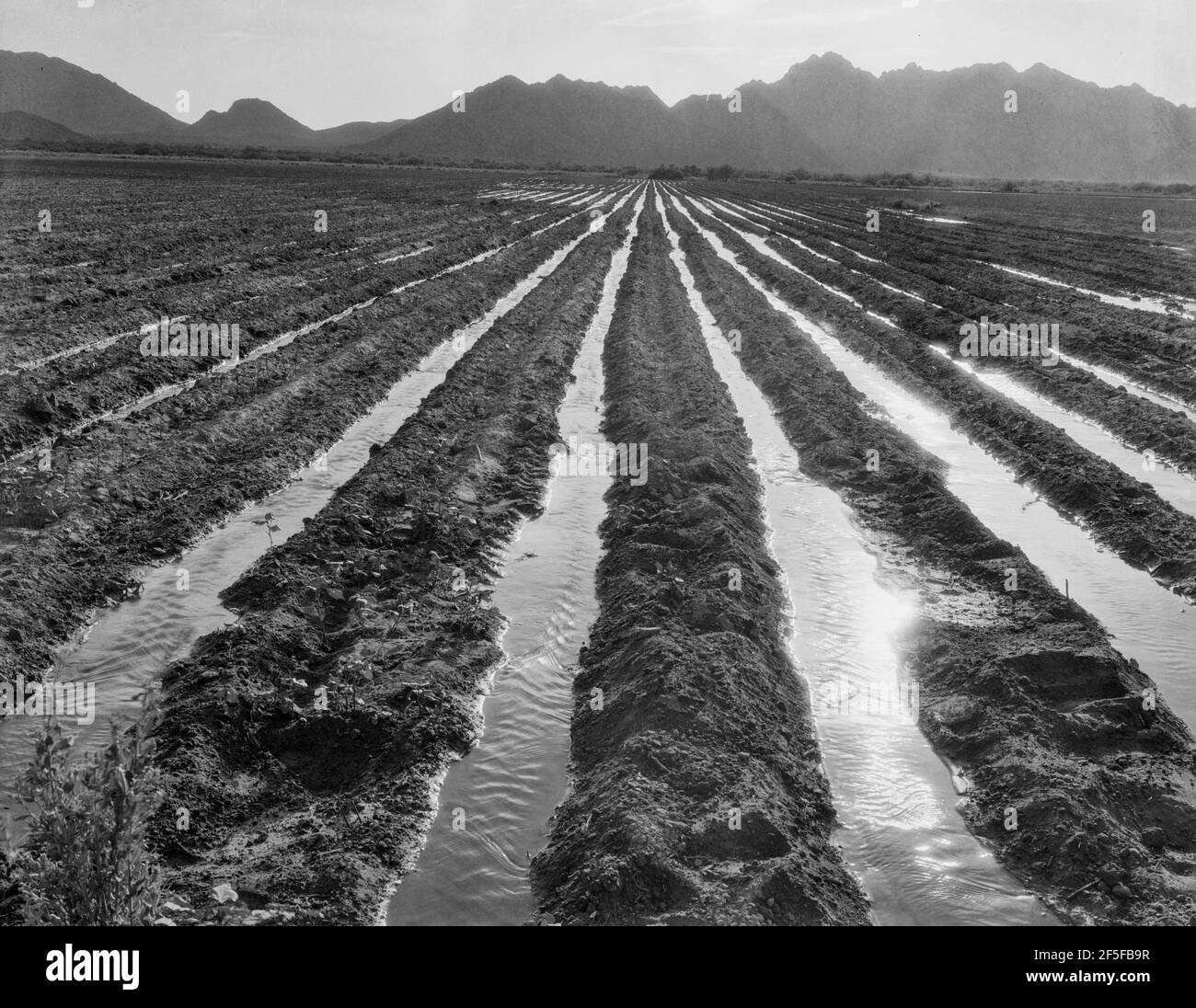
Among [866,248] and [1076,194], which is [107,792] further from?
[1076,194]

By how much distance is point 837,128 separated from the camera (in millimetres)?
189000

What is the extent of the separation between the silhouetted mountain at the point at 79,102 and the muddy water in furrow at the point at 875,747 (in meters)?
90.2

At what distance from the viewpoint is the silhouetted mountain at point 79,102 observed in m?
95.1

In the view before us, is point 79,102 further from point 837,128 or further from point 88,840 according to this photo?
point 88,840

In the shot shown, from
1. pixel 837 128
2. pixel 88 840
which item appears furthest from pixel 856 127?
pixel 88 840

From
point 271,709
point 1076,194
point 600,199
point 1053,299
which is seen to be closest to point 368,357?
point 271,709

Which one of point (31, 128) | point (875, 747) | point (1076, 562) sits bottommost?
point (875, 747)

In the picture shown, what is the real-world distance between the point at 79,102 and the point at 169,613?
157 m

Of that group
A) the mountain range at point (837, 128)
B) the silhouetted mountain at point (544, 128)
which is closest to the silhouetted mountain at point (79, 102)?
the mountain range at point (837, 128)

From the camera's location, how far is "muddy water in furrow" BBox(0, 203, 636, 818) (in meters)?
4.95

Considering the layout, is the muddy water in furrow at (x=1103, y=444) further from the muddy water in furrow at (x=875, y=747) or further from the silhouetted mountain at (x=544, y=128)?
the silhouetted mountain at (x=544, y=128)

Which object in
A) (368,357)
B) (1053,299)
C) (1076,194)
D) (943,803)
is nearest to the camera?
(943,803)

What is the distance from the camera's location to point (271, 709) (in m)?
4.99

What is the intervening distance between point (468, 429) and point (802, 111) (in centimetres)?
20534
